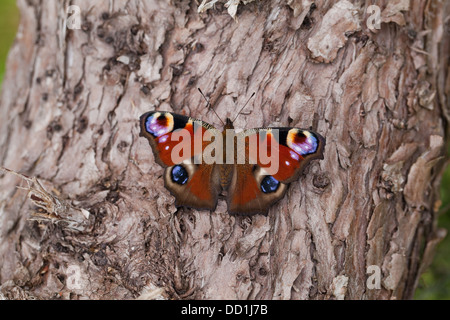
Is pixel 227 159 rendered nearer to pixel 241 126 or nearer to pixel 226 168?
pixel 226 168

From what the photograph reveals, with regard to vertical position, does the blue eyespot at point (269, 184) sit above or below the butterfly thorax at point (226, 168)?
below

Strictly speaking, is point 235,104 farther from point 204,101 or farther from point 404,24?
point 404,24

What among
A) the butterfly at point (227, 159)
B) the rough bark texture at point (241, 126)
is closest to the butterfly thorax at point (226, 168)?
the butterfly at point (227, 159)

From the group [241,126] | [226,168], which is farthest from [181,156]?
[241,126]

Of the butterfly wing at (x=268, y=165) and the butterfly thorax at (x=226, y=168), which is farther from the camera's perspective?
the butterfly thorax at (x=226, y=168)

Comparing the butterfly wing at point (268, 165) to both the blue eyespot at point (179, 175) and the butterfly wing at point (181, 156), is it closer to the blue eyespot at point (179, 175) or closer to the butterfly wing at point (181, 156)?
the butterfly wing at point (181, 156)
